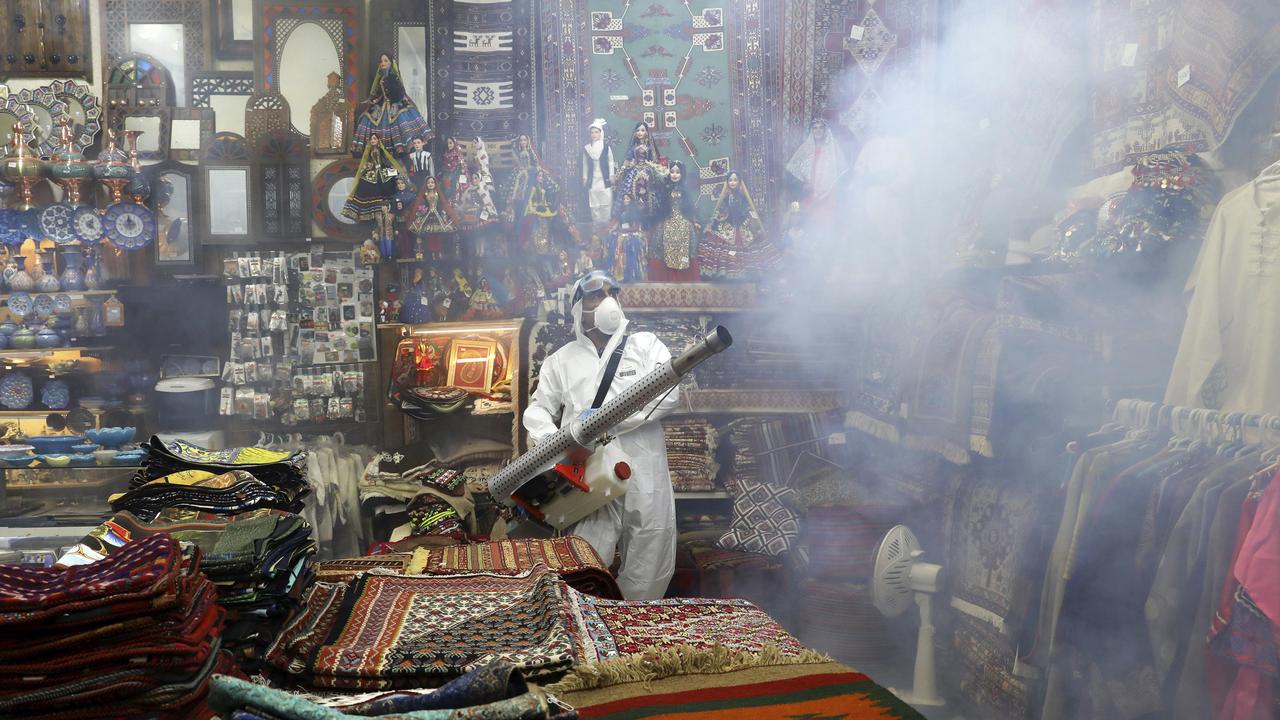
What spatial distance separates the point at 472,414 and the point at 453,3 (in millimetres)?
2829

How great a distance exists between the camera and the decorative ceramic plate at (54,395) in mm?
6562

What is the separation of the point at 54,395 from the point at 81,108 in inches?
80.1

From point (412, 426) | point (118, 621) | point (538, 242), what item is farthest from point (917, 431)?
point (118, 621)

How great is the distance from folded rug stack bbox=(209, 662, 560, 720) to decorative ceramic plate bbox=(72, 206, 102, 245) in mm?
6390

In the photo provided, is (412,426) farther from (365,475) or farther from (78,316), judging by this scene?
(78,316)

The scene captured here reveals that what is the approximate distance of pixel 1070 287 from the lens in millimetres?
3613

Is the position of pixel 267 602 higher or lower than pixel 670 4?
lower

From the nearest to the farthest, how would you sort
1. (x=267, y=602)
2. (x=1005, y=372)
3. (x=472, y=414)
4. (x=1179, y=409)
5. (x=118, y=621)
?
(x=118, y=621), (x=267, y=602), (x=1179, y=409), (x=1005, y=372), (x=472, y=414)

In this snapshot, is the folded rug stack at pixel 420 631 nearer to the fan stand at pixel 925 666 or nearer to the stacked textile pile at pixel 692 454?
the fan stand at pixel 925 666

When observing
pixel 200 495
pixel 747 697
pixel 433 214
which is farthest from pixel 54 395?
pixel 747 697

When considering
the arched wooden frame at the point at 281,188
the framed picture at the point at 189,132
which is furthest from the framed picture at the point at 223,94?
the arched wooden frame at the point at 281,188

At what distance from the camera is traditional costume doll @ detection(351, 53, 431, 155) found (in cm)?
638

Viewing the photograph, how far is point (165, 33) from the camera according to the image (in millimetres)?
6773

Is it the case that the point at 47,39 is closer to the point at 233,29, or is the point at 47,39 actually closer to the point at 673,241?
the point at 233,29
